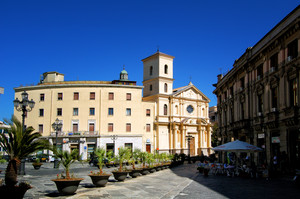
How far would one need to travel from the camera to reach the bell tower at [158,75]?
6189cm

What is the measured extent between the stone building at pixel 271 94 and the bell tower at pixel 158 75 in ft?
95.7

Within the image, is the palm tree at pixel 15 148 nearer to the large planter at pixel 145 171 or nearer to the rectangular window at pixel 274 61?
the large planter at pixel 145 171

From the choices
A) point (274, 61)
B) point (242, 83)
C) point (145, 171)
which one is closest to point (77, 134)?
point (242, 83)

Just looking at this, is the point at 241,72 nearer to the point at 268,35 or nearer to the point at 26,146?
the point at 268,35

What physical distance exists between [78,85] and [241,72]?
29306 millimetres

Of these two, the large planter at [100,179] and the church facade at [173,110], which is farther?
the church facade at [173,110]

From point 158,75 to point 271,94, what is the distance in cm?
3890

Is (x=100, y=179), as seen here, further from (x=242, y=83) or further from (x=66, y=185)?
(x=242, y=83)

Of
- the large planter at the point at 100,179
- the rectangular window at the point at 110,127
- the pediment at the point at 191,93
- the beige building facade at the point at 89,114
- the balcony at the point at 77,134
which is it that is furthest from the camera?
the pediment at the point at 191,93

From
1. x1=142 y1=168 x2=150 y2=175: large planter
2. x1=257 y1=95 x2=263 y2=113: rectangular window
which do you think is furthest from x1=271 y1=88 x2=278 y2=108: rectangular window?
x1=142 y1=168 x2=150 y2=175: large planter

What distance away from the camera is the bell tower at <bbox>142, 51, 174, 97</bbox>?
61.9 metres

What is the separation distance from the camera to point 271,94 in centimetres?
2406

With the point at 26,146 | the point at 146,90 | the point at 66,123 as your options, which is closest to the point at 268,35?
the point at 26,146

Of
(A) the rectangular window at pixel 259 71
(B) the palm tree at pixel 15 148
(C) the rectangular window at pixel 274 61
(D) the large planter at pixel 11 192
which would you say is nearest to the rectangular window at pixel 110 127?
(A) the rectangular window at pixel 259 71
